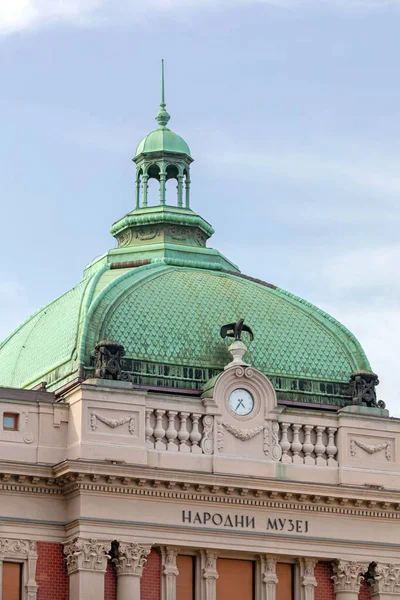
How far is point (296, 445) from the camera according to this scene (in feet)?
205

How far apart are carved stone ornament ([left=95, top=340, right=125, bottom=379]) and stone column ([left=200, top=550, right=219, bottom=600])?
5694mm

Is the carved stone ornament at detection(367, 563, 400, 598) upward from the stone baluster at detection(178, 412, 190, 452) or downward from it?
downward

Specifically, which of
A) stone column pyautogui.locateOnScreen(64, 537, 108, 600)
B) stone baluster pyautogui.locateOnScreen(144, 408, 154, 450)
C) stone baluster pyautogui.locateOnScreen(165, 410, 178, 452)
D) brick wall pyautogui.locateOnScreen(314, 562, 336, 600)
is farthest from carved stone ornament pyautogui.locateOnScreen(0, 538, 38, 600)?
brick wall pyautogui.locateOnScreen(314, 562, 336, 600)

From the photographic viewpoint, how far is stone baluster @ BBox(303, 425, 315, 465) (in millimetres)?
62469

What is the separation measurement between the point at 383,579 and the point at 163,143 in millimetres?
16915

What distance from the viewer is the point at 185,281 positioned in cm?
6606

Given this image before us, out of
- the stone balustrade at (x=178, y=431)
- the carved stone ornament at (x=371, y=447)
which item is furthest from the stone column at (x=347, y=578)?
the stone balustrade at (x=178, y=431)

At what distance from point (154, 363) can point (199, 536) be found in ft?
18.3

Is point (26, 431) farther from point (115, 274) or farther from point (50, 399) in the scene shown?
point (115, 274)

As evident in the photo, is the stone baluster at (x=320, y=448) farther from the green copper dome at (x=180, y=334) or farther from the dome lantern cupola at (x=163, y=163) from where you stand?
the dome lantern cupola at (x=163, y=163)

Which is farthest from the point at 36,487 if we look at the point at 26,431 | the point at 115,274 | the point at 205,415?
the point at 115,274

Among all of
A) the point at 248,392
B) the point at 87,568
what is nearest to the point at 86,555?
the point at 87,568

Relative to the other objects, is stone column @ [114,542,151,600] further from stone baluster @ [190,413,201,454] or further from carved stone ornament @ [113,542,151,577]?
stone baluster @ [190,413,201,454]

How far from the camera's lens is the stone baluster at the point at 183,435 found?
6094 cm
